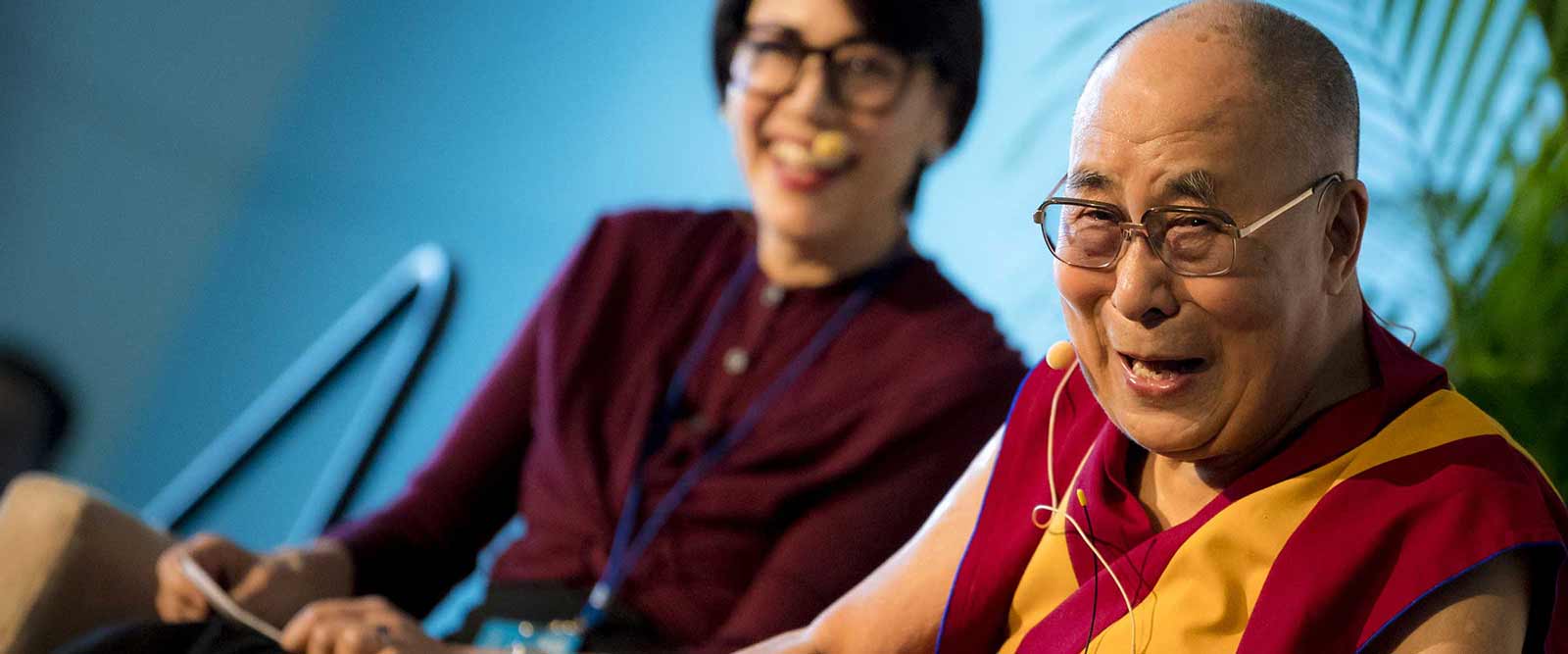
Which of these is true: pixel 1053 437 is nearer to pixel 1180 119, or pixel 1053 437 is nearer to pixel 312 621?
pixel 1180 119

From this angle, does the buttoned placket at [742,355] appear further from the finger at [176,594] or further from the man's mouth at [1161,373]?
the man's mouth at [1161,373]

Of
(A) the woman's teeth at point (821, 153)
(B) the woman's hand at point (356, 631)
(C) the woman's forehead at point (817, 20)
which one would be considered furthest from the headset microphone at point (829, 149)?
(B) the woman's hand at point (356, 631)

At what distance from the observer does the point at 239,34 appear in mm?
3979

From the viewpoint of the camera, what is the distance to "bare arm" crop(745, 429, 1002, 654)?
1275 millimetres

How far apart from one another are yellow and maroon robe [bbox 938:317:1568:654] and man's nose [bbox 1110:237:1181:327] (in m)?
0.14

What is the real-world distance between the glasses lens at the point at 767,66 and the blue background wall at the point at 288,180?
100 centimetres

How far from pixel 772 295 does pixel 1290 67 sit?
1.13 metres

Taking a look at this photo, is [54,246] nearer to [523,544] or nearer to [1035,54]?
[523,544]

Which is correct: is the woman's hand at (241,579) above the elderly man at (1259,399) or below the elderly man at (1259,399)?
below

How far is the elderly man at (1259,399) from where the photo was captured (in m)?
1.01

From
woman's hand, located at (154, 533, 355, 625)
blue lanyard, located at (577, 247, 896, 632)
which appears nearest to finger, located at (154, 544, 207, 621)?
woman's hand, located at (154, 533, 355, 625)

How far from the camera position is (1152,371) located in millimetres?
1104

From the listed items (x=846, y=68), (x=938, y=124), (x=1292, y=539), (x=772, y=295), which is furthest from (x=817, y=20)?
(x=1292, y=539)

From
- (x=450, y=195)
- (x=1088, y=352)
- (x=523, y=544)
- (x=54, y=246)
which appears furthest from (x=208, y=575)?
(x=54, y=246)
